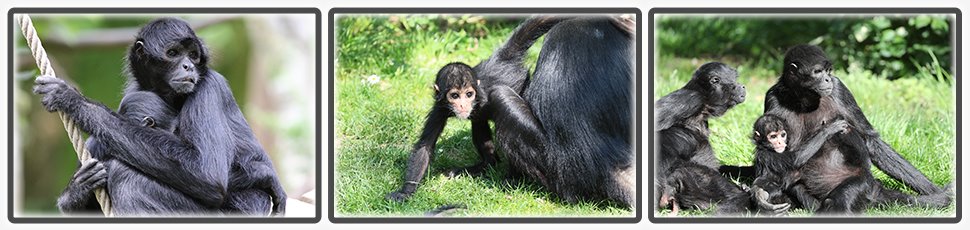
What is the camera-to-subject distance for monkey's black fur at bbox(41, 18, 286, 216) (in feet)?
17.8

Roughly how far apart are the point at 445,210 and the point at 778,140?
5.32 feet

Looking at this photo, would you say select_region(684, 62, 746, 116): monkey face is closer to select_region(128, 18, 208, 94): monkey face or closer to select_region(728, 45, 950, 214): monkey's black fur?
select_region(728, 45, 950, 214): monkey's black fur

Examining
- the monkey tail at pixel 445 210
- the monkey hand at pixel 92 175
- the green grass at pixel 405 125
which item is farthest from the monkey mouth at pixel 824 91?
the monkey hand at pixel 92 175

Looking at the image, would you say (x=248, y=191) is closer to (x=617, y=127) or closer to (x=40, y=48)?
(x=40, y=48)

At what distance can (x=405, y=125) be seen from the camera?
615 cm

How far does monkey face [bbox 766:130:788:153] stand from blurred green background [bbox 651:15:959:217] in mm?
154

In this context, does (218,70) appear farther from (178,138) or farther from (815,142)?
(815,142)

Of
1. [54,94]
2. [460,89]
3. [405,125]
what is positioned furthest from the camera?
[405,125]

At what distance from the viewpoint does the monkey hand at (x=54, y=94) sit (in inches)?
212

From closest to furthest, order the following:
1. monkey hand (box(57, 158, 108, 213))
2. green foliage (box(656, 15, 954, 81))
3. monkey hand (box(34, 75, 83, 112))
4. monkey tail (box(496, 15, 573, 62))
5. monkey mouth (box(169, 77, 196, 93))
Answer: monkey hand (box(34, 75, 83, 112)), monkey hand (box(57, 158, 108, 213)), monkey mouth (box(169, 77, 196, 93)), monkey tail (box(496, 15, 573, 62)), green foliage (box(656, 15, 954, 81))

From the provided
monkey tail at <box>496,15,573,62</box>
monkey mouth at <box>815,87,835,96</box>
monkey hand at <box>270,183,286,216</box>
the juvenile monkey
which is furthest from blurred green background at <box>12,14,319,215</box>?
monkey mouth at <box>815,87,835,96</box>

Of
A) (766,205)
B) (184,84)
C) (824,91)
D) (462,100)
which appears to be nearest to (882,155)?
(824,91)

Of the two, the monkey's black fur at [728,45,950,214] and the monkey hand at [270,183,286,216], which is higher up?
the monkey's black fur at [728,45,950,214]

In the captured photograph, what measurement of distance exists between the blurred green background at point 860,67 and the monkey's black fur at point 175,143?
1.91 metres
